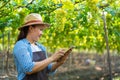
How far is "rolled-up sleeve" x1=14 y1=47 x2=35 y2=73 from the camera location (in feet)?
10.1

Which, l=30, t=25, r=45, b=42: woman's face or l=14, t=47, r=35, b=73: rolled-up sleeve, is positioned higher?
l=30, t=25, r=45, b=42: woman's face

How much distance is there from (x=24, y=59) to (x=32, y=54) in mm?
184

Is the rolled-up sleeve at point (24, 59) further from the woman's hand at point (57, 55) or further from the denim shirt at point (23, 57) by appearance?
the woman's hand at point (57, 55)

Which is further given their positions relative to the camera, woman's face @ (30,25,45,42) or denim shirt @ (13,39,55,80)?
woman's face @ (30,25,45,42)

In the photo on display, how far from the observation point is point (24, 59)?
3102 mm

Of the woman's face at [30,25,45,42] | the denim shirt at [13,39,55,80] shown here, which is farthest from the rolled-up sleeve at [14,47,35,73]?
the woman's face at [30,25,45,42]

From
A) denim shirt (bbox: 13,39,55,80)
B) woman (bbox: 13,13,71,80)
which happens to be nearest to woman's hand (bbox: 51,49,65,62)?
woman (bbox: 13,13,71,80)

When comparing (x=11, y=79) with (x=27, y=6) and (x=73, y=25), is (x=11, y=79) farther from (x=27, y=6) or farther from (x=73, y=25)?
(x=27, y=6)

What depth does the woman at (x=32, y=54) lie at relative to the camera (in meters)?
3.09

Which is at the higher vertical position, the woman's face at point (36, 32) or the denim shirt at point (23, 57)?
the woman's face at point (36, 32)

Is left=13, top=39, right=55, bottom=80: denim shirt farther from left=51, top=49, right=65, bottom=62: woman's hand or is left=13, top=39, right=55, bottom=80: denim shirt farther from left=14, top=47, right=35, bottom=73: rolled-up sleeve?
left=51, top=49, right=65, bottom=62: woman's hand

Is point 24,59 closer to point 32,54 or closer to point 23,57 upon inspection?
point 23,57

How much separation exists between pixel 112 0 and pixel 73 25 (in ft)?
7.74

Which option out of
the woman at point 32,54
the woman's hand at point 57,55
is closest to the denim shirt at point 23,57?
the woman at point 32,54
